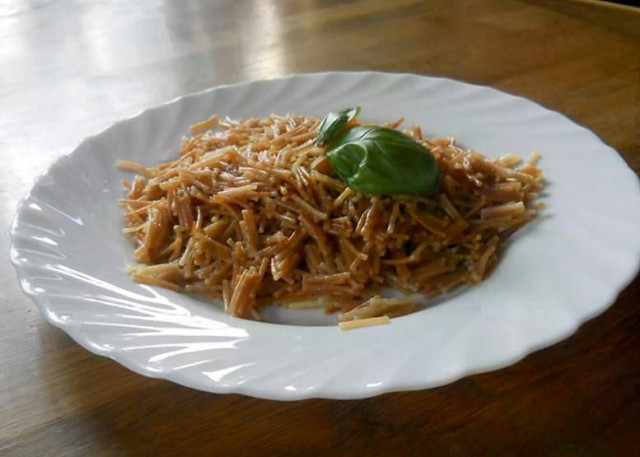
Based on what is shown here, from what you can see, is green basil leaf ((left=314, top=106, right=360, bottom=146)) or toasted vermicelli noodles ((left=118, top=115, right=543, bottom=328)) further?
green basil leaf ((left=314, top=106, right=360, bottom=146))

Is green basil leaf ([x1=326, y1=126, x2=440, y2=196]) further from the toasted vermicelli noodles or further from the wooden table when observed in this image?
the wooden table

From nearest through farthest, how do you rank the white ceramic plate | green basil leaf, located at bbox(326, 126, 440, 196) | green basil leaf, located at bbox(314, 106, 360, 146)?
the white ceramic plate → green basil leaf, located at bbox(326, 126, 440, 196) → green basil leaf, located at bbox(314, 106, 360, 146)

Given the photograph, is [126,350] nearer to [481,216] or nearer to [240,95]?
[481,216]

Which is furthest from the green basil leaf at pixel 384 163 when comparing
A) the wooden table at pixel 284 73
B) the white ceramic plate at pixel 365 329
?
the wooden table at pixel 284 73

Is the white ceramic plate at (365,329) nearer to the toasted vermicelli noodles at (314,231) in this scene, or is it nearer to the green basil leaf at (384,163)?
the toasted vermicelli noodles at (314,231)

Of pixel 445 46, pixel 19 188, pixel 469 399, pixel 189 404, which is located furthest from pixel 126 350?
pixel 445 46

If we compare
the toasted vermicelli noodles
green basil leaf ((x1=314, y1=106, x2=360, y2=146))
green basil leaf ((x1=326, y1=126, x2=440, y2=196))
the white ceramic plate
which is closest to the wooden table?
the white ceramic plate

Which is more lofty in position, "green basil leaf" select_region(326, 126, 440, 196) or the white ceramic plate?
"green basil leaf" select_region(326, 126, 440, 196)

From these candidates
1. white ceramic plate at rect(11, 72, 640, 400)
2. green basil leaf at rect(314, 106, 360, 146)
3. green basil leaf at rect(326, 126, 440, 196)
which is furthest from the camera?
green basil leaf at rect(314, 106, 360, 146)

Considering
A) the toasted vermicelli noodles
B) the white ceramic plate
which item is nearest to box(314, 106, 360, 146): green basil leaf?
the toasted vermicelli noodles
